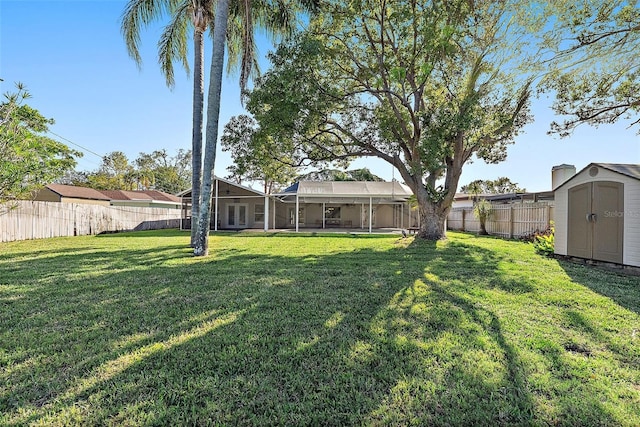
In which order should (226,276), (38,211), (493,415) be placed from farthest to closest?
(38,211) → (226,276) → (493,415)

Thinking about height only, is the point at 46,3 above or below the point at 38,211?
above

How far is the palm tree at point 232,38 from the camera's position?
9.06 meters

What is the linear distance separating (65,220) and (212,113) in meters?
11.9

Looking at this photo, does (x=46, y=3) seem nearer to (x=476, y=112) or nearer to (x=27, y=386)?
(x=27, y=386)

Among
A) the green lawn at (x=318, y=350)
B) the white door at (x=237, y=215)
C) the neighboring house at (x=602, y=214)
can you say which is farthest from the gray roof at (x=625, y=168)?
the white door at (x=237, y=215)

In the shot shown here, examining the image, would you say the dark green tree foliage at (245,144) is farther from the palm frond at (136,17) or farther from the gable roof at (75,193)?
the gable roof at (75,193)

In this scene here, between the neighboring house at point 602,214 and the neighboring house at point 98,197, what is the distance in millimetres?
31349

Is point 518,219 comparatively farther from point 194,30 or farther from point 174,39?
point 174,39

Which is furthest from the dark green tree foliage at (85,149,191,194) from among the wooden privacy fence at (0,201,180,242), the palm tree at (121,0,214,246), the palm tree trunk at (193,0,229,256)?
the palm tree trunk at (193,0,229,256)

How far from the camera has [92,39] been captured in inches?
432

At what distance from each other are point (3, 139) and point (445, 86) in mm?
15255

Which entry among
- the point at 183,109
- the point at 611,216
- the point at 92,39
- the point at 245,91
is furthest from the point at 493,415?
the point at 183,109

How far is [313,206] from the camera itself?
26.4 meters

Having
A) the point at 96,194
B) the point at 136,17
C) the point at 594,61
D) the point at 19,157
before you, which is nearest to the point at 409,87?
the point at 594,61
